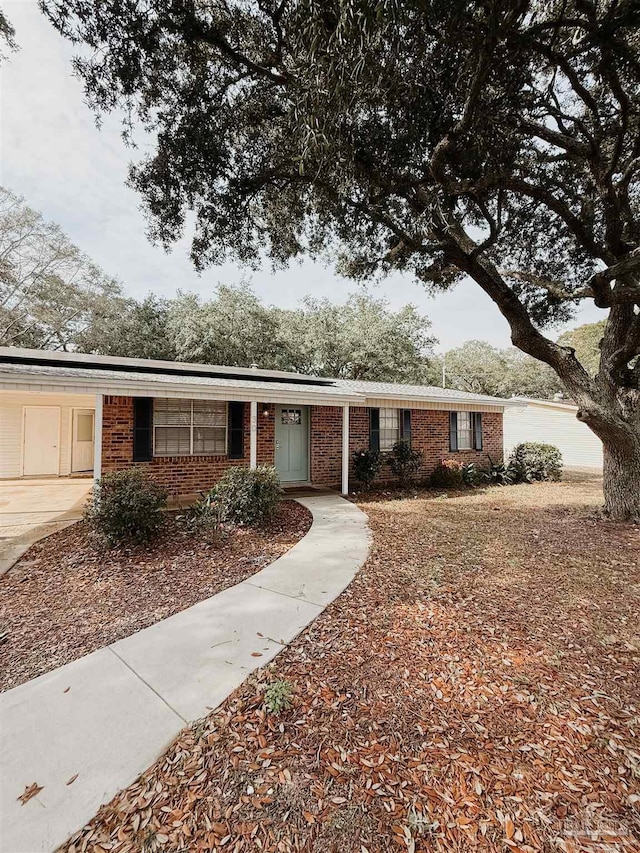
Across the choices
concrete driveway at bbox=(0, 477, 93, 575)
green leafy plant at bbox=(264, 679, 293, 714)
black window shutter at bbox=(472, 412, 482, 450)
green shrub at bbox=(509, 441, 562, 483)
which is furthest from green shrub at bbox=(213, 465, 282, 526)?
green shrub at bbox=(509, 441, 562, 483)

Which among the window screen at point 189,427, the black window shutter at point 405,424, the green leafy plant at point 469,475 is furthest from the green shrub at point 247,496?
the green leafy plant at point 469,475

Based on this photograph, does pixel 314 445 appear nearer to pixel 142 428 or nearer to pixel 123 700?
pixel 142 428

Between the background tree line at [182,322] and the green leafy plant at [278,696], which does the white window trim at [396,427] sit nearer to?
the green leafy plant at [278,696]

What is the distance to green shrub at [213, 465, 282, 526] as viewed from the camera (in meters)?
6.38

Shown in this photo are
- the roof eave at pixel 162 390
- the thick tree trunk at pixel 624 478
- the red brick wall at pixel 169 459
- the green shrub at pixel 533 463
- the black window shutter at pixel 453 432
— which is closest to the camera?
the roof eave at pixel 162 390

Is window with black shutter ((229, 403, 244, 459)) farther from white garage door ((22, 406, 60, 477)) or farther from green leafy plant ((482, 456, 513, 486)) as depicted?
green leafy plant ((482, 456, 513, 486))

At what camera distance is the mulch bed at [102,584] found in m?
3.27

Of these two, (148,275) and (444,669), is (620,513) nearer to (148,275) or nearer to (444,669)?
(444,669)

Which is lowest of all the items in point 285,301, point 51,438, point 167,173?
point 51,438

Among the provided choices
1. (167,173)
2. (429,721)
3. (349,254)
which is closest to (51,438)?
(167,173)

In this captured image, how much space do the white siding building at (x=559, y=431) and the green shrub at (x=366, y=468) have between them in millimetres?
9542

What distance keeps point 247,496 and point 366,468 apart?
185 inches

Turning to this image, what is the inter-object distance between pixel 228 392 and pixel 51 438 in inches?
295

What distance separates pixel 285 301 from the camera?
22828 mm
